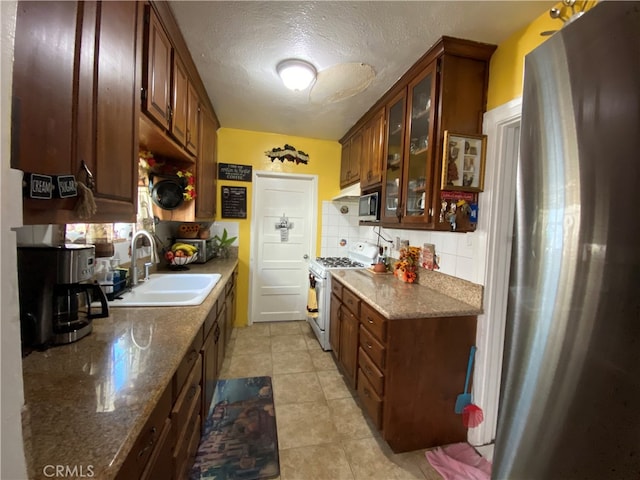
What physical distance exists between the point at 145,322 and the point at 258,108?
213 cm

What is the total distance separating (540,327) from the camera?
51 cm

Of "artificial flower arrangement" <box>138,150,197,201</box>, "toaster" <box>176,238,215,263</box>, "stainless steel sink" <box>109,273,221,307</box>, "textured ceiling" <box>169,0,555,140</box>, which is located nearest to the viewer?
"textured ceiling" <box>169,0,555,140</box>

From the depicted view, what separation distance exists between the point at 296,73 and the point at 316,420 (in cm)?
241

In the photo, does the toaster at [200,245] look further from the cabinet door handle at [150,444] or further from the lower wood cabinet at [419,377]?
the cabinet door handle at [150,444]

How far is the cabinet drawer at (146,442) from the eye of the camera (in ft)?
2.10

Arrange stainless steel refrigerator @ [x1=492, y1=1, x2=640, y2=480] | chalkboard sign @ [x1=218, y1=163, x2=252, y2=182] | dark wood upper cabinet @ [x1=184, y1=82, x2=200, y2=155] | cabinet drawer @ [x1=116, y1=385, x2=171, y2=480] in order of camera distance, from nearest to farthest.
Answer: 1. stainless steel refrigerator @ [x1=492, y1=1, x2=640, y2=480]
2. cabinet drawer @ [x1=116, y1=385, x2=171, y2=480]
3. dark wood upper cabinet @ [x1=184, y1=82, x2=200, y2=155]
4. chalkboard sign @ [x1=218, y1=163, x2=252, y2=182]

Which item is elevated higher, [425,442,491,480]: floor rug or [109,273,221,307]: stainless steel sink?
[109,273,221,307]: stainless steel sink

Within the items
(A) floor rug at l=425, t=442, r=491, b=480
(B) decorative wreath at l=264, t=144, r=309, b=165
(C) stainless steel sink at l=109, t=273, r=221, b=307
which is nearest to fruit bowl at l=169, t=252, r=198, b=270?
(C) stainless steel sink at l=109, t=273, r=221, b=307

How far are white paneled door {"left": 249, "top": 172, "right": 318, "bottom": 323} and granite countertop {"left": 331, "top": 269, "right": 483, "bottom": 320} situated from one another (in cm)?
126

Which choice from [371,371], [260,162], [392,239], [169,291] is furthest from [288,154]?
[371,371]

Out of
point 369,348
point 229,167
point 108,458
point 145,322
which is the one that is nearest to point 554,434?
point 108,458

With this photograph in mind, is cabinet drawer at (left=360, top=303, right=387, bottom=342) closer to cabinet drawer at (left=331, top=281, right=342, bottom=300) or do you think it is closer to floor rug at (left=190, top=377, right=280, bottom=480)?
cabinet drawer at (left=331, top=281, right=342, bottom=300)

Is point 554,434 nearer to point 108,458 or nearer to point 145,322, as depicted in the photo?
point 108,458

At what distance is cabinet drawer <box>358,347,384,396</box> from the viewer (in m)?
1.59
